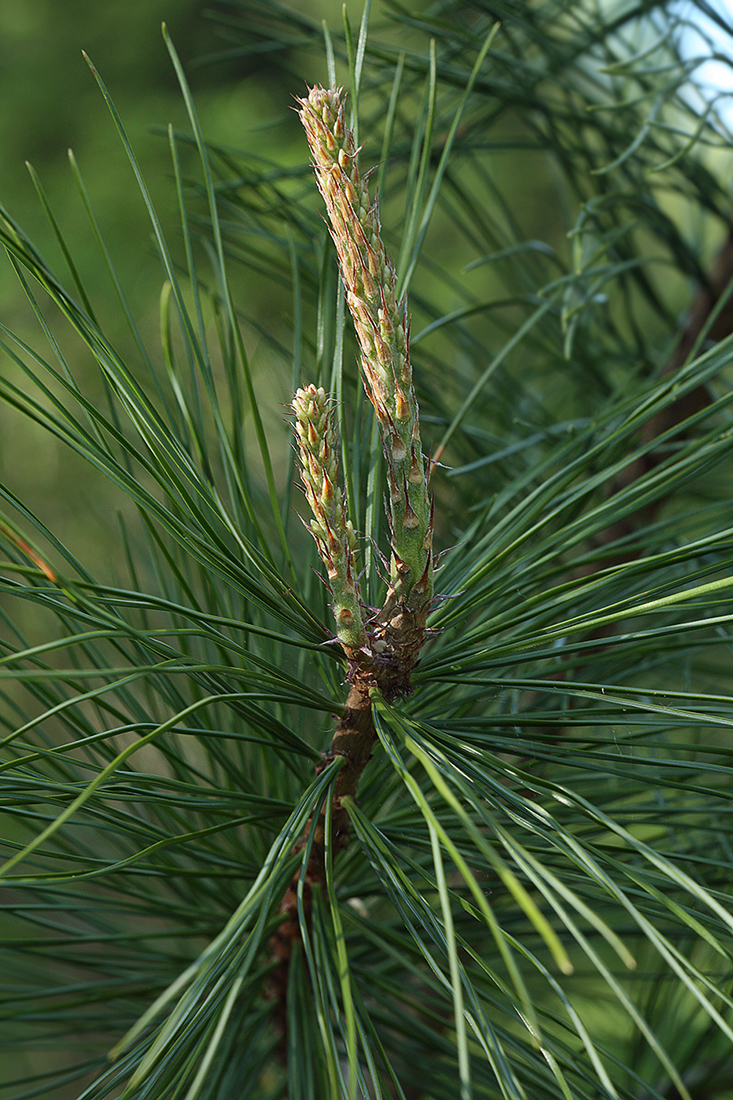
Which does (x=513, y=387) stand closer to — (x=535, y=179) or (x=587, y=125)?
(x=587, y=125)

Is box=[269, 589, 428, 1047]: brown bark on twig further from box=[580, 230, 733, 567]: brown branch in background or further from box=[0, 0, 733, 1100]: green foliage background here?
box=[580, 230, 733, 567]: brown branch in background

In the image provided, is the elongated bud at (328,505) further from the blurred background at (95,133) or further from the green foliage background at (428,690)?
the blurred background at (95,133)

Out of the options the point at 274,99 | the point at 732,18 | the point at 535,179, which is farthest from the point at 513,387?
the point at 535,179

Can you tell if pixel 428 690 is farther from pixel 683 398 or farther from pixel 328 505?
pixel 683 398

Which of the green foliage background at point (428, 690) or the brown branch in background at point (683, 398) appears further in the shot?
the brown branch in background at point (683, 398)

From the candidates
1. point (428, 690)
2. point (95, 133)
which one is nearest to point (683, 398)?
point (428, 690)

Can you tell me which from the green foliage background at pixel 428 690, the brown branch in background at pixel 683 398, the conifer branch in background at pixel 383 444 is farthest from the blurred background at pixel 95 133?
the conifer branch in background at pixel 383 444

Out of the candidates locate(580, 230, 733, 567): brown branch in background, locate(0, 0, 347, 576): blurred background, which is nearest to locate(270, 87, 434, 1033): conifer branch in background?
Answer: locate(580, 230, 733, 567): brown branch in background
